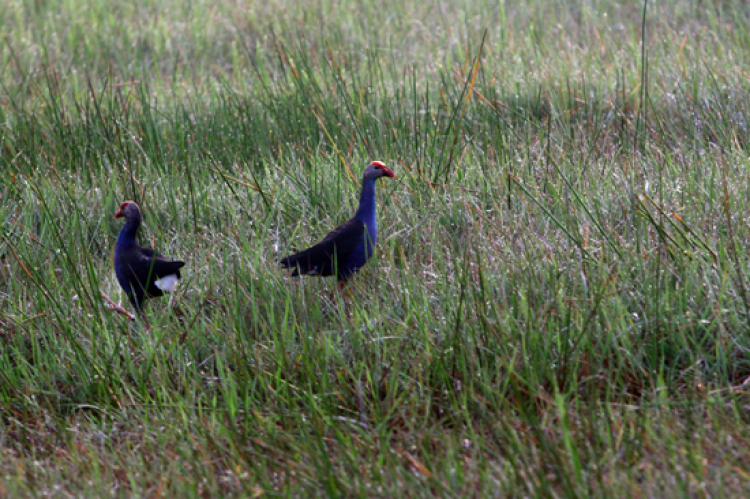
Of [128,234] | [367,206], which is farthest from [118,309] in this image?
[367,206]

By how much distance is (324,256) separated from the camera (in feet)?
11.4

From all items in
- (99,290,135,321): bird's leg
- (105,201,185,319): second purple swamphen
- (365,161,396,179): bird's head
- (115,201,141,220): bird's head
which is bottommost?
(99,290,135,321): bird's leg

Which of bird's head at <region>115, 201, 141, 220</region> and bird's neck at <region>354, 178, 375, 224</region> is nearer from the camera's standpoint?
bird's neck at <region>354, 178, 375, 224</region>

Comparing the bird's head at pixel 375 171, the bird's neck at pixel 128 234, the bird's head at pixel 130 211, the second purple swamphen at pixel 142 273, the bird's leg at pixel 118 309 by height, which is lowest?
the bird's leg at pixel 118 309

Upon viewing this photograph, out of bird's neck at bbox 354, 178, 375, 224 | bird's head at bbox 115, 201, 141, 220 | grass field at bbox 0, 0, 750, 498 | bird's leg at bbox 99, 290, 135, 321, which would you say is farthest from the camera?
bird's head at bbox 115, 201, 141, 220

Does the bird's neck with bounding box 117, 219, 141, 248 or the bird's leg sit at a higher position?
the bird's neck with bounding box 117, 219, 141, 248

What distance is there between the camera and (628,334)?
2914 mm

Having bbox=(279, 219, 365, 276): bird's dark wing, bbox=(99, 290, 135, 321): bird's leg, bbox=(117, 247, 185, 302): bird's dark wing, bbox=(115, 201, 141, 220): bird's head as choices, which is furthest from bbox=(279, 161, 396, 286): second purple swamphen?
bbox=(115, 201, 141, 220): bird's head

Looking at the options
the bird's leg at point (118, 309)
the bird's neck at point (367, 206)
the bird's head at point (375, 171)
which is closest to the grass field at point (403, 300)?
the bird's leg at point (118, 309)

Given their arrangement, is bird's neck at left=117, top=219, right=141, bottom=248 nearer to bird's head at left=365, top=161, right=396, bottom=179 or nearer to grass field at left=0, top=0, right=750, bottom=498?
grass field at left=0, top=0, right=750, bottom=498

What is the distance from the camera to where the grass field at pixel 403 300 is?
8.10ft

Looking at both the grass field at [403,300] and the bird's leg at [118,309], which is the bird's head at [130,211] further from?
the bird's leg at [118,309]

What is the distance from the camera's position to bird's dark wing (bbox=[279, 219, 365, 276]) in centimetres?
345

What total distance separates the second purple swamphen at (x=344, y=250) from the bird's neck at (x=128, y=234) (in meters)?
0.77
